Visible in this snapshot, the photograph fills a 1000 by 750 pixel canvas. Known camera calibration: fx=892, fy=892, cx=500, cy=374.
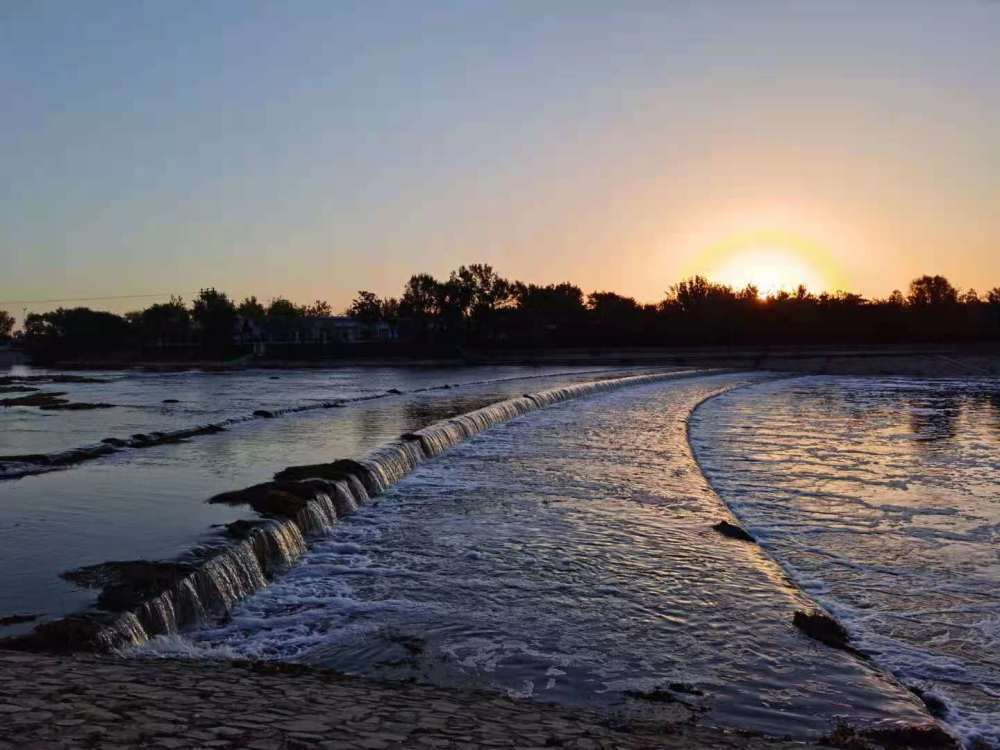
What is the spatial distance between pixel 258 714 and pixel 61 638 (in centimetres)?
219

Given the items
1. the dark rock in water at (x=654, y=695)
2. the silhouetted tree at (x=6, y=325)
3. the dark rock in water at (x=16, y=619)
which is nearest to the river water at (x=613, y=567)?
the dark rock in water at (x=654, y=695)

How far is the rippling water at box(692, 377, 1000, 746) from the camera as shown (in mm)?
6148

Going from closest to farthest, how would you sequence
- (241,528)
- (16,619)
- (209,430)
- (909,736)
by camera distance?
(909,736) < (16,619) < (241,528) < (209,430)

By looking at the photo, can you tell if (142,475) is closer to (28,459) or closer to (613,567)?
(28,459)

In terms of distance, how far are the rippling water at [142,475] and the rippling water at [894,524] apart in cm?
595

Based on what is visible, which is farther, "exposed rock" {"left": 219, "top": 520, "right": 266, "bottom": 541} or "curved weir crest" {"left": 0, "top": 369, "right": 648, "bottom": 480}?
"curved weir crest" {"left": 0, "top": 369, "right": 648, "bottom": 480}

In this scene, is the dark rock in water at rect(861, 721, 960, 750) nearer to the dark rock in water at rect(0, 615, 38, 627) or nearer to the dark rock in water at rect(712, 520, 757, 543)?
the dark rock in water at rect(712, 520, 757, 543)

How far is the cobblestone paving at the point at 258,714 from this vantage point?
4.04 m

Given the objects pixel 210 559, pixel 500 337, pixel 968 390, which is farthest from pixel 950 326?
pixel 210 559

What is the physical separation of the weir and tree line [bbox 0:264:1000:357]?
70.3 m

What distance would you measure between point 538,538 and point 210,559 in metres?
3.59

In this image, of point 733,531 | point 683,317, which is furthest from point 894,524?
point 683,317

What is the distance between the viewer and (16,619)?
6.38 metres

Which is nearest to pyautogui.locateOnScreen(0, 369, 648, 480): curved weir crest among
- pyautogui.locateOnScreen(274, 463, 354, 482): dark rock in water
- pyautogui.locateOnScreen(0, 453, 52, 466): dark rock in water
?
pyautogui.locateOnScreen(0, 453, 52, 466): dark rock in water
